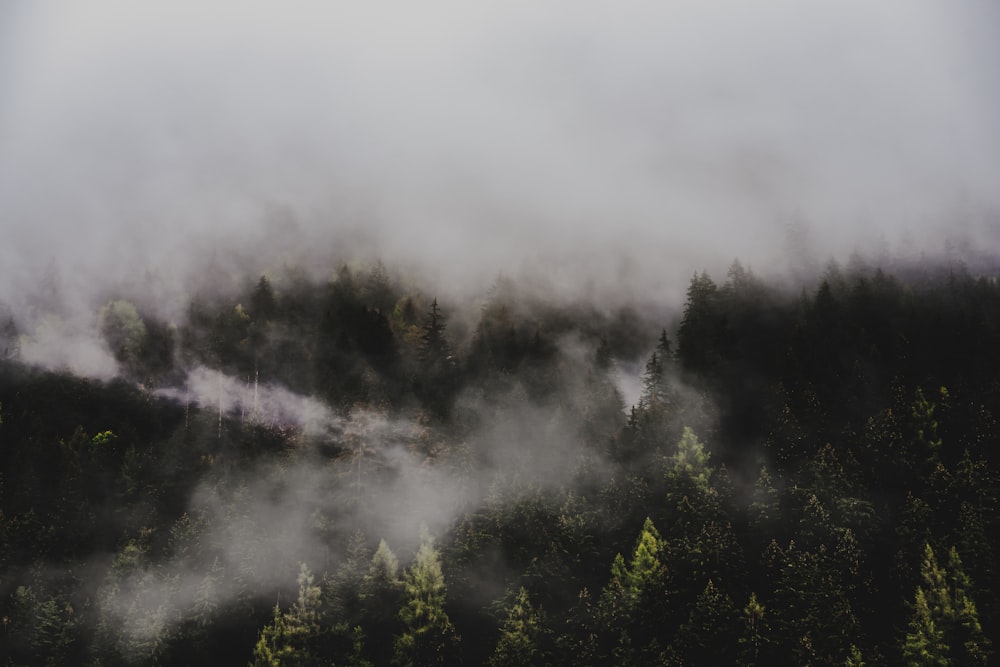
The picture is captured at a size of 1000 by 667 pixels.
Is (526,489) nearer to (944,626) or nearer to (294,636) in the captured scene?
(294,636)

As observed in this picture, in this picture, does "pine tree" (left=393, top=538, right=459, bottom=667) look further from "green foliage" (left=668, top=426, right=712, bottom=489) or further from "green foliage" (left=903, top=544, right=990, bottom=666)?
"green foliage" (left=903, top=544, right=990, bottom=666)

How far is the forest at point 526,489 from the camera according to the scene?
82188 millimetres

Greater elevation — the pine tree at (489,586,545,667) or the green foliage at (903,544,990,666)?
the pine tree at (489,586,545,667)

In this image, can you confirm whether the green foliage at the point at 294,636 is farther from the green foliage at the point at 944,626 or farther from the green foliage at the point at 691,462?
the green foliage at the point at 944,626

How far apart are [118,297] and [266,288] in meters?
30.7

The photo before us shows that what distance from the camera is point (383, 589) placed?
307ft

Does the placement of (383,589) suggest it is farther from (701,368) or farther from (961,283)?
(961,283)

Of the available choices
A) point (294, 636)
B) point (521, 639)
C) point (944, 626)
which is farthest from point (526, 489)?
point (944, 626)

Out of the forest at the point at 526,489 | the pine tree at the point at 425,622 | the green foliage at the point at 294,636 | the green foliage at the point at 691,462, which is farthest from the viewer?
the green foliage at the point at 691,462

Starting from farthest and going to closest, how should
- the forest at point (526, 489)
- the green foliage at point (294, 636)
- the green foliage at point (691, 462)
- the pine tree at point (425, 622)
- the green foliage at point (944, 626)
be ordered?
1. the green foliage at point (691, 462)
2. the green foliage at point (294, 636)
3. the pine tree at point (425, 622)
4. the forest at point (526, 489)
5. the green foliage at point (944, 626)

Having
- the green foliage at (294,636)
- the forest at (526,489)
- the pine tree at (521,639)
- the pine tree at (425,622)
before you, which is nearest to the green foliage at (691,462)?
→ the forest at (526,489)

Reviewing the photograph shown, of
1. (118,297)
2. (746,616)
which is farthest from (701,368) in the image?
(118,297)

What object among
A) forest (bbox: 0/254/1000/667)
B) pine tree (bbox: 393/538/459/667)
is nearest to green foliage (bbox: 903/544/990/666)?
A: forest (bbox: 0/254/1000/667)

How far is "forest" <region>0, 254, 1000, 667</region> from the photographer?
270ft
